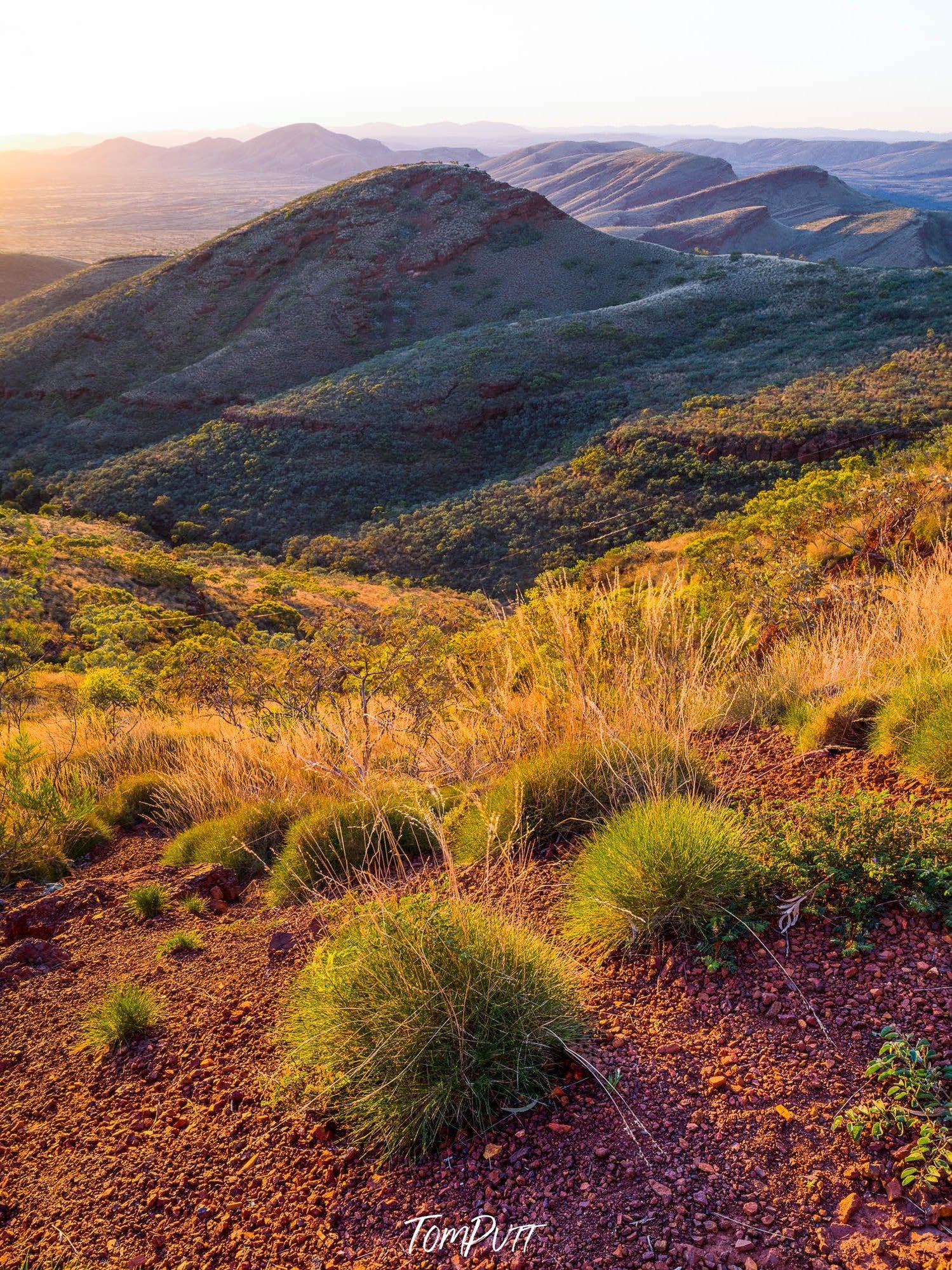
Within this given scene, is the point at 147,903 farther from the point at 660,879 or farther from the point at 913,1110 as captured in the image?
the point at 913,1110

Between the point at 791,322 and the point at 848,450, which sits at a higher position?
the point at 791,322

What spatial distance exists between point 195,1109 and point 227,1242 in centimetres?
51

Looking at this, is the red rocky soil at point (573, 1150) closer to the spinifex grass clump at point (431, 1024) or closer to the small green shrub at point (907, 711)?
the spinifex grass clump at point (431, 1024)

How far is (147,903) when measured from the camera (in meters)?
3.78

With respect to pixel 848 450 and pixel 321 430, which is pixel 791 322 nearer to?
pixel 848 450

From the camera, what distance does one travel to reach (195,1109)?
2.37 metres

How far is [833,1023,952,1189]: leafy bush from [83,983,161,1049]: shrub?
2.13 m

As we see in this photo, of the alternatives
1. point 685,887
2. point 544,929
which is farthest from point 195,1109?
point 685,887

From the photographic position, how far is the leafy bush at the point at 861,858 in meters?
2.38

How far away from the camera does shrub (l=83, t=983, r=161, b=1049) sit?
2723 millimetres

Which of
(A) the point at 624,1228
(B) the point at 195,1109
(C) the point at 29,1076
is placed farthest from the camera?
(C) the point at 29,1076

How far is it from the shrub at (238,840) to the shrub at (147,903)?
0.41 metres

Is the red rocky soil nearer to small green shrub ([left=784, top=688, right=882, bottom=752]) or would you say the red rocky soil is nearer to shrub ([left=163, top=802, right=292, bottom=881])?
small green shrub ([left=784, top=688, right=882, bottom=752])

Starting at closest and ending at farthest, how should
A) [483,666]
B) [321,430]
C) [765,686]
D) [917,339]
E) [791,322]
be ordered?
1. [765,686]
2. [483,666]
3. [917,339]
4. [321,430]
5. [791,322]
